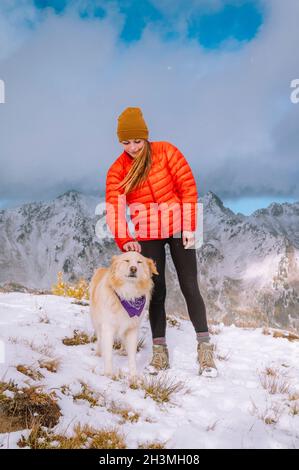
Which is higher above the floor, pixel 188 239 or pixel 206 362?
pixel 188 239

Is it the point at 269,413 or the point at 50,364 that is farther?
the point at 50,364

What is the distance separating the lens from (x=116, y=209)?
600 centimetres

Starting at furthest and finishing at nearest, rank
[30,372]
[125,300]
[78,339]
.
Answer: [78,339], [125,300], [30,372]

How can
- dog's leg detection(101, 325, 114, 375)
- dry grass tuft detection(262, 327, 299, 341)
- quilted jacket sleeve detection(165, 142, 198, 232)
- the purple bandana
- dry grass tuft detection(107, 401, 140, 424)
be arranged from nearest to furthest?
dry grass tuft detection(107, 401, 140, 424), dog's leg detection(101, 325, 114, 375), the purple bandana, quilted jacket sleeve detection(165, 142, 198, 232), dry grass tuft detection(262, 327, 299, 341)

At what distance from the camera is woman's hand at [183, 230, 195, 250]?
6.02 meters

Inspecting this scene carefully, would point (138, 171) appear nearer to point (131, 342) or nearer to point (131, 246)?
point (131, 246)

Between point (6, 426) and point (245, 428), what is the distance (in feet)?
7.24

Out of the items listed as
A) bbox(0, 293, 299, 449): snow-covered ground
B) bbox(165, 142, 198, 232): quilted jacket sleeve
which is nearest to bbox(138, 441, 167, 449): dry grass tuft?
bbox(0, 293, 299, 449): snow-covered ground

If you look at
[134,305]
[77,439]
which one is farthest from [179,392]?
[77,439]

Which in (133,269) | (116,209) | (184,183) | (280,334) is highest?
(184,183)

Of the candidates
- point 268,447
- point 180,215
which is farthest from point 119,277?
point 268,447

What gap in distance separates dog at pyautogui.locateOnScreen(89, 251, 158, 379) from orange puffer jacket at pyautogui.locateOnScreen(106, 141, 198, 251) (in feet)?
1.51

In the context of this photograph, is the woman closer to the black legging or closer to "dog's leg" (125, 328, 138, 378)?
the black legging

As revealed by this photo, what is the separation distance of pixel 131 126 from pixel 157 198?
1071mm
